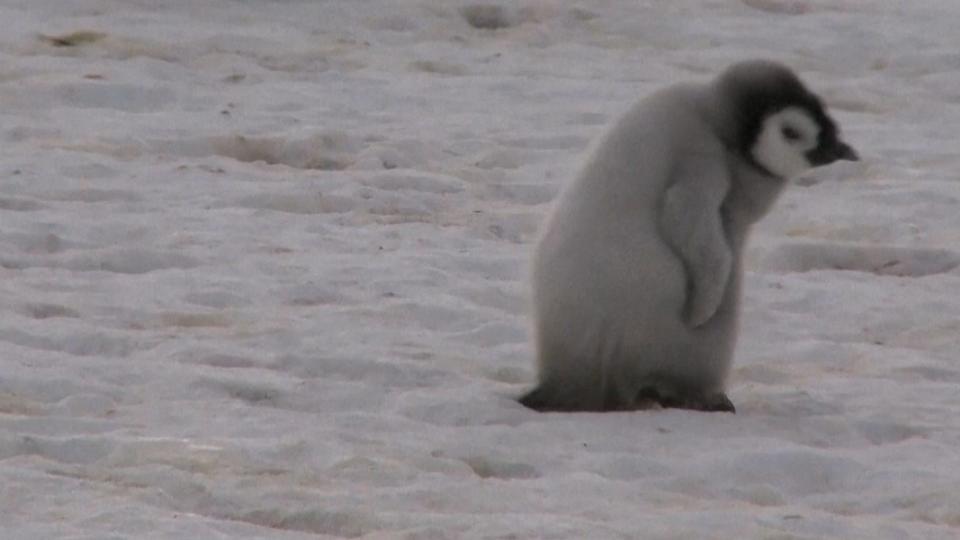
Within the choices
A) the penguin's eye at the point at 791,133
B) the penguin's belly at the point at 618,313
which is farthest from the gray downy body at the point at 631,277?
the penguin's eye at the point at 791,133

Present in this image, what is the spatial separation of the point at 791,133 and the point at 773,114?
0.22 ft

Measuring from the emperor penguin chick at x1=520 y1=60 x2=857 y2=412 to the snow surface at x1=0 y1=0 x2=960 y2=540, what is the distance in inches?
6.8

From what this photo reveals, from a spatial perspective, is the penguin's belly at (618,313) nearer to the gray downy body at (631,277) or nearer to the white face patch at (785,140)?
the gray downy body at (631,277)

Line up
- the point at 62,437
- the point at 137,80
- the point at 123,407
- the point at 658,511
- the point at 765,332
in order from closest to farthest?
the point at 658,511 < the point at 62,437 < the point at 123,407 < the point at 765,332 < the point at 137,80

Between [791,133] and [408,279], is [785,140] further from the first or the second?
[408,279]

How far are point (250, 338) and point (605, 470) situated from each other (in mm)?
1405

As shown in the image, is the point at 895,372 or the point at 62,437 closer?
the point at 62,437

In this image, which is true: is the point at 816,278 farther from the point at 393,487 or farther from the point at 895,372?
the point at 393,487

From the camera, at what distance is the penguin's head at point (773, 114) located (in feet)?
15.9

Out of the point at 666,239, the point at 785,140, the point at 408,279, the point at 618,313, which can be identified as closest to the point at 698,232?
the point at 666,239

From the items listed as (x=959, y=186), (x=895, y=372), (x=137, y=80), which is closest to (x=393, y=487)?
(x=895, y=372)

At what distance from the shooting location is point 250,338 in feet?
17.2

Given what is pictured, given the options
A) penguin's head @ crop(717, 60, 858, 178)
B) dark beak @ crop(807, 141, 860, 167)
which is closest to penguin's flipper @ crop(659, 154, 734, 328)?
penguin's head @ crop(717, 60, 858, 178)

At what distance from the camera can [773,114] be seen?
4.86 meters
